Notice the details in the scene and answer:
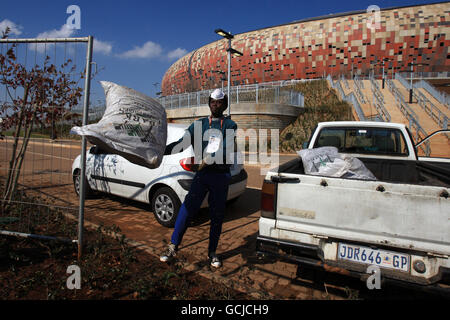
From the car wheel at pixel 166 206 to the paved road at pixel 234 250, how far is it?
136 mm

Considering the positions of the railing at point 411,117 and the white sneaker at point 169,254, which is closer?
the white sneaker at point 169,254

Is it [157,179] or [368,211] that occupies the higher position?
[157,179]

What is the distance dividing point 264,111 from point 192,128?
52.2ft

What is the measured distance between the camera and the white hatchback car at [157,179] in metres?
4.25

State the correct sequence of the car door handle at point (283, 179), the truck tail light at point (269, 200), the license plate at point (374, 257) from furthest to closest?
1. the truck tail light at point (269, 200)
2. the car door handle at point (283, 179)
3. the license plate at point (374, 257)

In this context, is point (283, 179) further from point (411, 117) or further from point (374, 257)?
point (411, 117)

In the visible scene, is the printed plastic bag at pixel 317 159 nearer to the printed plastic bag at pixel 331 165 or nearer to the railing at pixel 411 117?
the printed plastic bag at pixel 331 165

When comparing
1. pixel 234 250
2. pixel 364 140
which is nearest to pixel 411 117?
pixel 364 140

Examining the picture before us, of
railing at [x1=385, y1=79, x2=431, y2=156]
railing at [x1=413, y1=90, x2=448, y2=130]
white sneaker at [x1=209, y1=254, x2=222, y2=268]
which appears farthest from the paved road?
railing at [x1=413, y1=90, x2=448, y2=130]

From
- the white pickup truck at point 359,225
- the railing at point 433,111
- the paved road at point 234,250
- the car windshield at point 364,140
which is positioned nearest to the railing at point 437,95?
the railing at point 433,111

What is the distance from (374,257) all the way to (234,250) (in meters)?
1.83

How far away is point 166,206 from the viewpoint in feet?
14.4

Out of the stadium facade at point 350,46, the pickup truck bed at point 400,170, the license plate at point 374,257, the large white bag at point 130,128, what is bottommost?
the license plate at point 374,257

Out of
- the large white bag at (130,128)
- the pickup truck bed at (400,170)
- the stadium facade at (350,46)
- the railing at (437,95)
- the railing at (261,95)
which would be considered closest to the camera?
the large white bag at (130,128)
